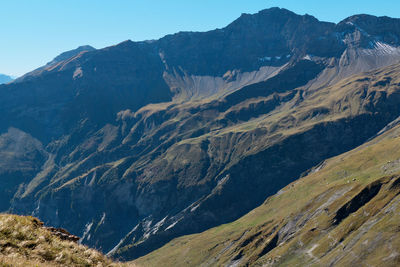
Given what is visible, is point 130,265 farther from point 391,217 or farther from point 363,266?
point 391,217

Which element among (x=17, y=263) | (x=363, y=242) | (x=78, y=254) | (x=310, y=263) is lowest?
(x=310, y=263)

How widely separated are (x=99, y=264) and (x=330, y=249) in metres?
203

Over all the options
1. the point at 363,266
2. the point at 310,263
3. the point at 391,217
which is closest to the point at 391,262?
the point at 363,266

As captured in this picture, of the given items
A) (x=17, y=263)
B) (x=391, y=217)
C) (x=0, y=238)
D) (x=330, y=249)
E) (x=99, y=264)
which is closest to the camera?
(x=17, y=263)

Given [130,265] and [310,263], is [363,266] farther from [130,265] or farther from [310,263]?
[130,265]

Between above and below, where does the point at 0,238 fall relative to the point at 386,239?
above

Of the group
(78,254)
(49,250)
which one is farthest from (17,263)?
(78,254)

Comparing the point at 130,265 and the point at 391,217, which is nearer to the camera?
the point at 130,265

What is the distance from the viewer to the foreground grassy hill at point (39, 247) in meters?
19.3

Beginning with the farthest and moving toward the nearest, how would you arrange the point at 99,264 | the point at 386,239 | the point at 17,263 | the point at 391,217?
1. the point at 391,217
2. the point at 386,239
3. the point at 99,264
4. the point at 17,263

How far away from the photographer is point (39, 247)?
67.1ft

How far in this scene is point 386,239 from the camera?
171 metres

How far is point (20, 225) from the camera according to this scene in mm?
22141

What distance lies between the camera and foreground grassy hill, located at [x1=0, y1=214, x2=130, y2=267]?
63.5ft
